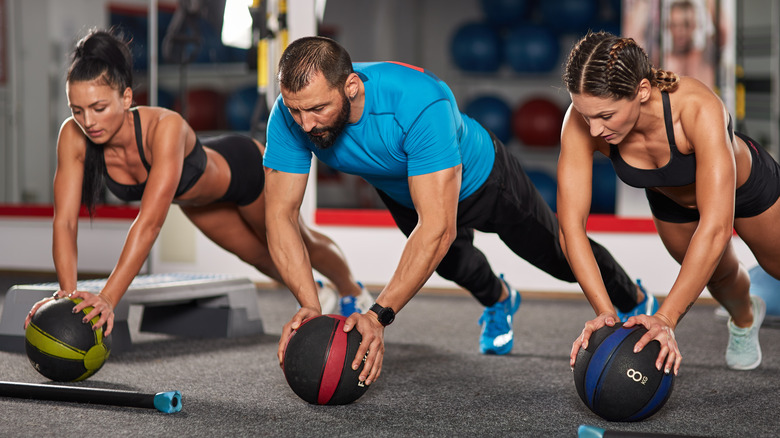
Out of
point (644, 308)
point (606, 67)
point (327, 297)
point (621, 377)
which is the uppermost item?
point (606, 67)

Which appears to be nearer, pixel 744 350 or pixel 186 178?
pixel 744 350

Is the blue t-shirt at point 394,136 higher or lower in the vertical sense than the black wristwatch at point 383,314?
higher

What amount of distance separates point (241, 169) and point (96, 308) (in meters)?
0.81

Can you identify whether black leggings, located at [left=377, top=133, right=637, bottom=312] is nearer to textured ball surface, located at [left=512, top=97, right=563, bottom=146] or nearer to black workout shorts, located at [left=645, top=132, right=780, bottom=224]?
black workout shorts, located at [left=645, top=132, right=780, bottom=224]

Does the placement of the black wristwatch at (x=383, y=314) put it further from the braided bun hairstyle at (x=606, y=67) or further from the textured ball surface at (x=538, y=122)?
Answer: the textured ball surface at (x=538, y=122)

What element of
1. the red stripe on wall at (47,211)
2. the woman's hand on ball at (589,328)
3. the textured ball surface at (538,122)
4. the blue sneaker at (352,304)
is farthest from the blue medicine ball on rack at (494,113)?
the woman's hand on ball at (589,328)

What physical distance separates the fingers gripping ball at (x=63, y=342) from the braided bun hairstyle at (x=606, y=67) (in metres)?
1.37

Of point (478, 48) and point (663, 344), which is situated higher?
point (478, 48)

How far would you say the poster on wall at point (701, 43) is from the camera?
4.22 meters

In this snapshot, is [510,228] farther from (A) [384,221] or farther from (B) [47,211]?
(B) [47,211]

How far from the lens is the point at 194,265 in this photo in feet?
15.7

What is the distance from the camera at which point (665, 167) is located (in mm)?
1872

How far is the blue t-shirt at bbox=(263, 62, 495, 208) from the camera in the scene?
5.99ft

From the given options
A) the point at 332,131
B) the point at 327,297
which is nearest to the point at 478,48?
the point at 327,297
